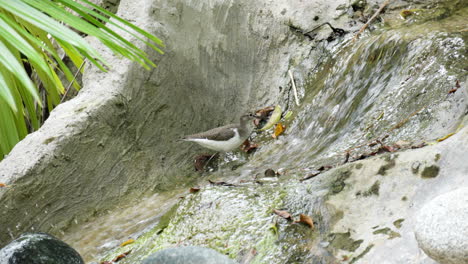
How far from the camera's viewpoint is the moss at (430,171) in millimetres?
3252

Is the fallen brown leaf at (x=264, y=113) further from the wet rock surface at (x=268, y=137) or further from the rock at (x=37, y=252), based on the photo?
the rock at (x=37, y=252)

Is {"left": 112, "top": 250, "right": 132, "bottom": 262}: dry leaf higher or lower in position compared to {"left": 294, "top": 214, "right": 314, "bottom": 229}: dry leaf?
lower

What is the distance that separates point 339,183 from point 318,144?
1849 millimetres

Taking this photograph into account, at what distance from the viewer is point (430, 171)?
328 centimetres

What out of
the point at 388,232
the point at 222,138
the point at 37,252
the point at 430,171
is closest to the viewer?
the point at 388,232

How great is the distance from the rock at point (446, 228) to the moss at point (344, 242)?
65 cm

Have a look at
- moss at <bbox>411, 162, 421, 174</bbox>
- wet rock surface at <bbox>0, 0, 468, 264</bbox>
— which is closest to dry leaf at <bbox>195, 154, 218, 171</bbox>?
wet rock surface at <bbox>0, 0, 468, 264</bbox>

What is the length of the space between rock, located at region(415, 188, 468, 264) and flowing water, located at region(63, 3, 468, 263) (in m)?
0.73

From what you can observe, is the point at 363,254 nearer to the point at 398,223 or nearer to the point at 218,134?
the point at 398,223

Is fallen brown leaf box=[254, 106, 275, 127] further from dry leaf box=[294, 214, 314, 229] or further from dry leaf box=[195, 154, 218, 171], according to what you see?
dry leaf box=[294, 214, 314, 229]

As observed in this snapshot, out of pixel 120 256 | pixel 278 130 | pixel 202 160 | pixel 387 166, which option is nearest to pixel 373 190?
pixel 387 166

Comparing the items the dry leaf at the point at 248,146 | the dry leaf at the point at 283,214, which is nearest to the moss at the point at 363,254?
the dry leaf at the point at 283,214

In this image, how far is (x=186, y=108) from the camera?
255 inches

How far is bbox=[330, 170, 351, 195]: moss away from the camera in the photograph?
3.69 meters
